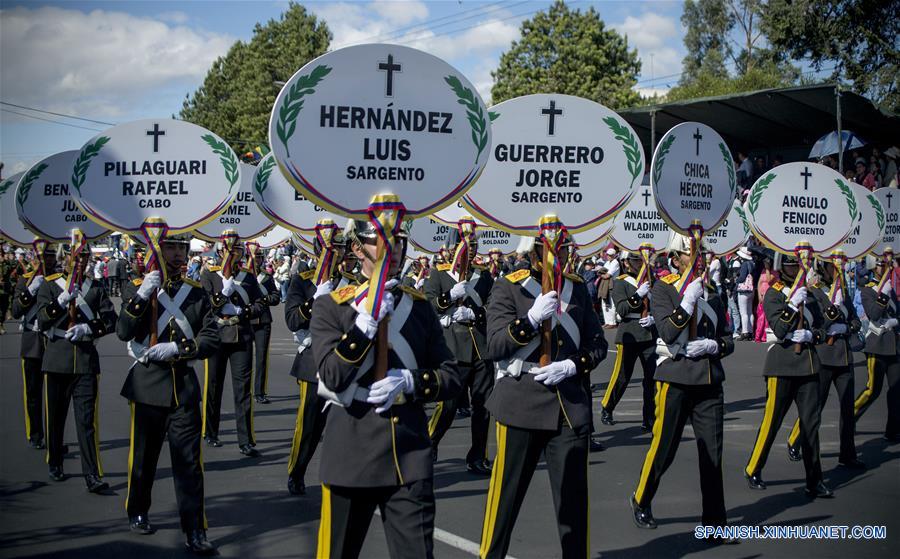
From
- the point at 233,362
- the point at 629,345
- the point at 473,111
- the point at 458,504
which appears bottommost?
the point at 458,504

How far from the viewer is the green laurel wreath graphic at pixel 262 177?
8305mm

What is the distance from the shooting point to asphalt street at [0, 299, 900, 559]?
6137 millimetres

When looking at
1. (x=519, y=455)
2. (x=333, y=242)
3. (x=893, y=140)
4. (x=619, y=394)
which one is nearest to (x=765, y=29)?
(x=893, y=140)

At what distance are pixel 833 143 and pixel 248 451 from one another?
16.1 m

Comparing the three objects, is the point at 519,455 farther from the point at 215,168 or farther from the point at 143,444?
the point at 215,168

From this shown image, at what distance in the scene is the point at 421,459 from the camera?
401cm

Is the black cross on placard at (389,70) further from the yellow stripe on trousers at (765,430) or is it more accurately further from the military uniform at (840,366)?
the military uniform at (840,366)

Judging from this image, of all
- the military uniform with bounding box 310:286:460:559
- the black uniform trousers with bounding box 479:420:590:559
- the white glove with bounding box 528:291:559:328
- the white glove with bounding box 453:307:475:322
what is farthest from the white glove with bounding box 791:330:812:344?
the military uniform with bounding box 310:286:460:559

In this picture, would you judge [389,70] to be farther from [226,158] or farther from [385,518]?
[226,158]

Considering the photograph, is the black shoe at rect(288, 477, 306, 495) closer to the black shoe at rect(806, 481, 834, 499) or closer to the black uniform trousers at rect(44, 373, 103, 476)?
the black uniform trousers at rect(44, 373, 103, 476)

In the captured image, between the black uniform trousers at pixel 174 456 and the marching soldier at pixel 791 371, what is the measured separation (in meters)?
4.64

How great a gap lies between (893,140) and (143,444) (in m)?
19.7

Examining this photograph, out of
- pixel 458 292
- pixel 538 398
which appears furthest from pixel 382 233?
pixel 458 292

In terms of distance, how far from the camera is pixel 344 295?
161 inches
